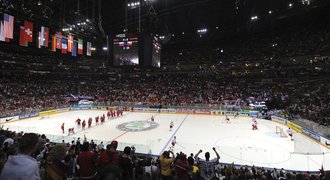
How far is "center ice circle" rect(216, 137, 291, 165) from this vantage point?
1061 cm

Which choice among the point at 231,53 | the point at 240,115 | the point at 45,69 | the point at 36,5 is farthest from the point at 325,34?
the point at 45,69

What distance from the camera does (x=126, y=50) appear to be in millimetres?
15266

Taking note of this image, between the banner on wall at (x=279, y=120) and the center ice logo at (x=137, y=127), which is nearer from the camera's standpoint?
the center ice logo at (x=137, y=127)

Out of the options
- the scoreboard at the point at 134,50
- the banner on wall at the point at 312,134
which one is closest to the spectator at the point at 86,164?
the scoreboard at the point at 134,50

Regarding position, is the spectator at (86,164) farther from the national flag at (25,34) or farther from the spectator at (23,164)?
the national flag at (25,34)

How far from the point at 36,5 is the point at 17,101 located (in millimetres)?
18188

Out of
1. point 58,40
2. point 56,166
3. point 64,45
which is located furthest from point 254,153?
point 58,40

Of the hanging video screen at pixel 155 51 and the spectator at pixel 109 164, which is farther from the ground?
the hanging video screen at pixel 155 51

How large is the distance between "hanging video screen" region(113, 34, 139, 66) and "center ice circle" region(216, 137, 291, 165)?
924cm

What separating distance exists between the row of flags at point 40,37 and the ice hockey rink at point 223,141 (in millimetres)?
7492

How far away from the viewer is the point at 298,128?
690 inches

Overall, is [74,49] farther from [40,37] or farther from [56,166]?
[56,166]

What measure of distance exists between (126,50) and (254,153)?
A: 11.9 m

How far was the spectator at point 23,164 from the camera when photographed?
1.76 meters
